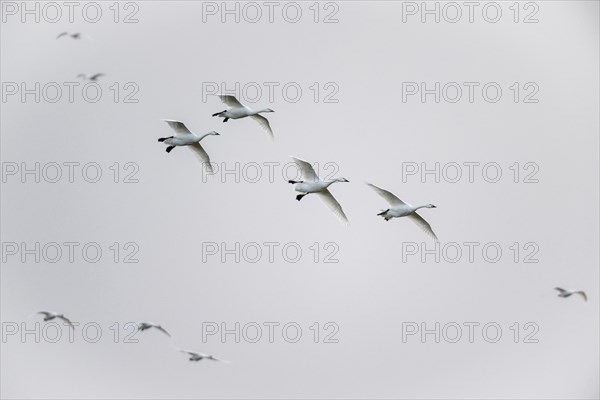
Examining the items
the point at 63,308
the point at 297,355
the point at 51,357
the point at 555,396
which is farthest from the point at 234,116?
the point at 51,357

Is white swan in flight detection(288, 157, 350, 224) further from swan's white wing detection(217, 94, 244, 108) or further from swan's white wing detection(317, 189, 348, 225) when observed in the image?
swan's white wing detection(217, 94, 244, 108)

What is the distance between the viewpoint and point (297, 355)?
229ft

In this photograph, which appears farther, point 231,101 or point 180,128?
point 180,128

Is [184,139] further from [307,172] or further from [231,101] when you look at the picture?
[307,172]

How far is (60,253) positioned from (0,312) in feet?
31.2

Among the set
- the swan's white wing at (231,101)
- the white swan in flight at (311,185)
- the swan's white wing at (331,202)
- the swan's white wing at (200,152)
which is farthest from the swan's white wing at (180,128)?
the swan's white wing at (331,202)

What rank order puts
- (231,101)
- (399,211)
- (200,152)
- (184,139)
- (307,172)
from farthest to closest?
(200,152) → (184,139) → (399,211) → (231,101) → (307,172)

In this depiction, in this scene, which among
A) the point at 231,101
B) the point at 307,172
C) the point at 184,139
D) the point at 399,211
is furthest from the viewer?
the point at 184,139

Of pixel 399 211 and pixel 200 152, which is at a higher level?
pixel 200 152

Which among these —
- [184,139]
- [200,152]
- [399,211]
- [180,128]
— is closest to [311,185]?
[399,211]

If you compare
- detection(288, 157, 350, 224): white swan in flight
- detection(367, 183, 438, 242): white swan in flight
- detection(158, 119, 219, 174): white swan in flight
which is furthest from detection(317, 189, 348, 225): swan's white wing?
detection(158, 119, 219, 174): white swan in flight

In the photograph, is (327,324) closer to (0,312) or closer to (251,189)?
(251,189)

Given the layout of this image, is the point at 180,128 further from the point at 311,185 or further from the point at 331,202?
the point at 331,202

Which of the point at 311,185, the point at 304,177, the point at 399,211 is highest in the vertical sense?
the point at 304,177
